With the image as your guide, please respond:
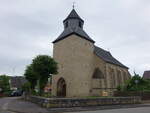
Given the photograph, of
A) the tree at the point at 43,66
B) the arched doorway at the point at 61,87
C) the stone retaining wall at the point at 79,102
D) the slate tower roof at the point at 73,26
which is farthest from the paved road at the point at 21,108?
the slate tower roof at the point at 73,26

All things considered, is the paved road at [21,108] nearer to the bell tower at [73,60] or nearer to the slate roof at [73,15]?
the bell tower at [73,60]

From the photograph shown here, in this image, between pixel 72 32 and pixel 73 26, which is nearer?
pixel 72 32

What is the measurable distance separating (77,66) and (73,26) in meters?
8.26

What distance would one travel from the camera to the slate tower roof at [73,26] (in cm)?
3695

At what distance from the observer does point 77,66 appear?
113 feet

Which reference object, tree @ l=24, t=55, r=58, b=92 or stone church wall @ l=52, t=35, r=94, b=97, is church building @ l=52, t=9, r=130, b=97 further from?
tree @ l=24, t=55, r=58, b=92

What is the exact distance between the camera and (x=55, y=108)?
16.8 meters

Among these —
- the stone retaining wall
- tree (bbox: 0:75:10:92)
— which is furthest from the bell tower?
tree (bbox: 0:75:10:92)

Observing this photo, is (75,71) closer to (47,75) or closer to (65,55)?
(65,55)

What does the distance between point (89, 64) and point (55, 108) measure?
817 inches

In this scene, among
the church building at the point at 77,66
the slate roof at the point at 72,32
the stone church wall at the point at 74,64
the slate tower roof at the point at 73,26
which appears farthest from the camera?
the slate tower roof at the point at 73,26

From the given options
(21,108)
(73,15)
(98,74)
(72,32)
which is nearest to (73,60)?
(72,32)

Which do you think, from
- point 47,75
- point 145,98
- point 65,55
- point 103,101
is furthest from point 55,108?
point 65,55

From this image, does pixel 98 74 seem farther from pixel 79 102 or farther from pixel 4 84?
pixel 4 84
